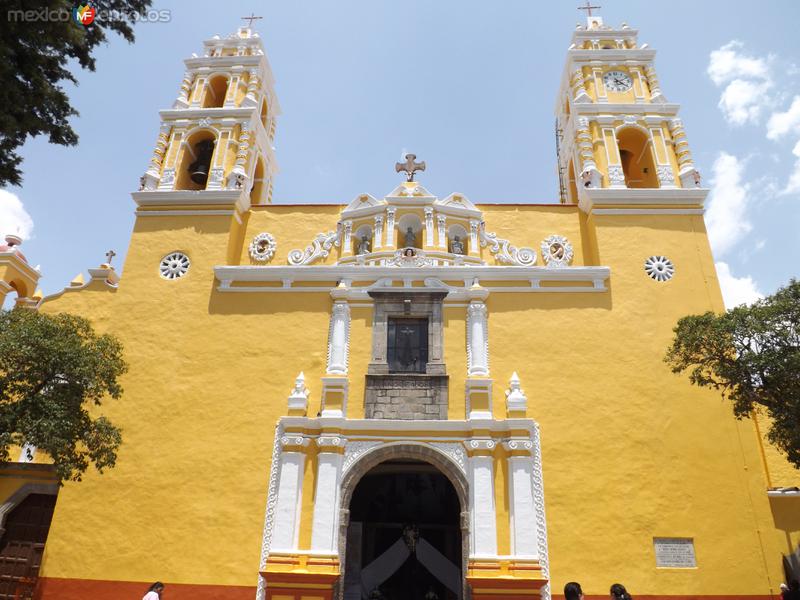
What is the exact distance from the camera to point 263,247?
1365 cm

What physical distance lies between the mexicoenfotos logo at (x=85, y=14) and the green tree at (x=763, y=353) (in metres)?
9.32

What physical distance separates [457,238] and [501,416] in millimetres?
4415

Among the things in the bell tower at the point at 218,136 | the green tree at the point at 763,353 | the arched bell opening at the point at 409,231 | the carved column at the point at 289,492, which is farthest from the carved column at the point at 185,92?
the green tree at the point at 763,353

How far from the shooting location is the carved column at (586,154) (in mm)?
13477

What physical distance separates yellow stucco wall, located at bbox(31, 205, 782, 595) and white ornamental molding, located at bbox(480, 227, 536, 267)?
0.89ft

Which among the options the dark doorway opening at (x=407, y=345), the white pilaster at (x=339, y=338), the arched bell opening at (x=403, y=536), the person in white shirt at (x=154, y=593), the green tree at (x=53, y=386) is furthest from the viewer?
the arched bell opening at (x=403, y=536)

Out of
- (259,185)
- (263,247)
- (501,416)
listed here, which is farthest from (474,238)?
(259,185)

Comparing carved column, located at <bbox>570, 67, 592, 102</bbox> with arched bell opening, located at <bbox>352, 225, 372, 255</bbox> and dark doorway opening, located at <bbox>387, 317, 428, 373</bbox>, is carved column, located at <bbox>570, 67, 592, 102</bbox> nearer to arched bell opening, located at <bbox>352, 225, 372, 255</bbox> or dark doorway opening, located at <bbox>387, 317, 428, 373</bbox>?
arched bell opening, located at <bbox>352, 225, 372, 255</bbox>

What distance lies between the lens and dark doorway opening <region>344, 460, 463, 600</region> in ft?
39.6

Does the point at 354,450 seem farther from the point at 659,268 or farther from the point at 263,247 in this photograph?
the point at 659,268

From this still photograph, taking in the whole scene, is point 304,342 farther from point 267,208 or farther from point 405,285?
point 267,208

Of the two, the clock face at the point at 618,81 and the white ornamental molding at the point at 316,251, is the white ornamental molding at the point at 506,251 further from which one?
the clock face at the point at 618,81

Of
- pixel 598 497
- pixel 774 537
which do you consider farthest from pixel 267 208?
pixel 774 537

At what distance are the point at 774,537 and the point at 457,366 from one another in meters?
6.07
